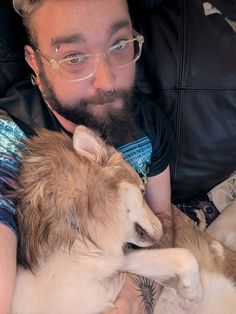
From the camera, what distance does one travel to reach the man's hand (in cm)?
152

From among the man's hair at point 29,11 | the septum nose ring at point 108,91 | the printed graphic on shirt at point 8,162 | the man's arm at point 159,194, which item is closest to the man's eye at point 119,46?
the septum nose ring at point 108,91

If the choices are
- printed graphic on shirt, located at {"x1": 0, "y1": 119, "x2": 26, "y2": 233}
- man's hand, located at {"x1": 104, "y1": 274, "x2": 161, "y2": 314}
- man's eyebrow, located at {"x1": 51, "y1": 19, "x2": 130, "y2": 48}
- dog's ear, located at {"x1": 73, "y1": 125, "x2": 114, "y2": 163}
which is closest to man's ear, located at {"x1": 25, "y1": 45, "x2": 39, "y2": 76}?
man's eyebrow, located at {"x1": 51, "y1": 19, "x2": 130, "y2": 48}

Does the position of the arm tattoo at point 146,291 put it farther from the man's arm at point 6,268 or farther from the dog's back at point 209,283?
the man's arm at point 6,268

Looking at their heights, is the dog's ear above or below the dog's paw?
above

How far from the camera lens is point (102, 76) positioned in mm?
1544

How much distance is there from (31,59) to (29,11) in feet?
0.47

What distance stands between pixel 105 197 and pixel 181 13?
0.76 m

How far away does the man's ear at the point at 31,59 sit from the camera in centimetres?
162

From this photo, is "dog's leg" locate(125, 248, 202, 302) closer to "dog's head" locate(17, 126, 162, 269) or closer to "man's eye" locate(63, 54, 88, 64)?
"dog's head" locate(17, 126, 162, 269)

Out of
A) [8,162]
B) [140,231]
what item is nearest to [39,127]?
[8,162]

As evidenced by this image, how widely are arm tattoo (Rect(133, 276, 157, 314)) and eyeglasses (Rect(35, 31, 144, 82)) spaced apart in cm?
60

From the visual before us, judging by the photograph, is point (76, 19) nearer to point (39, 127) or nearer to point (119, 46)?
point (119, 46)

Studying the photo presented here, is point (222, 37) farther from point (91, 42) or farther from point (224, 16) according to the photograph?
point (91, 42)

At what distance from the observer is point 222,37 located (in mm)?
1839
